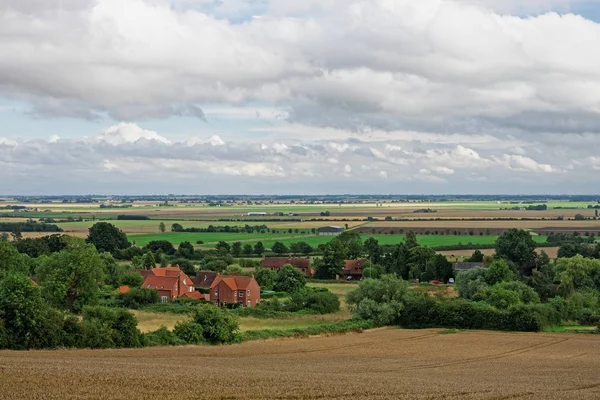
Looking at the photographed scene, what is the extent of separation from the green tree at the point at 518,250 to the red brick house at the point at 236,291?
140 ft

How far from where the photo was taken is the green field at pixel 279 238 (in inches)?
5704

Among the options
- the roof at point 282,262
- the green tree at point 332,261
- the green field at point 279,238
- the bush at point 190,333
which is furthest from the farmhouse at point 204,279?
the green field at point 279,238

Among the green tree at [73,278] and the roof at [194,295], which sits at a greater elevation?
the green tree at [73,278]

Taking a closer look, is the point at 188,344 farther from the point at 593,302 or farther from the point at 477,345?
the point at 593,302

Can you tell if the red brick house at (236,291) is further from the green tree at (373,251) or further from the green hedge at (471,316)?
the green tree at (373,251)

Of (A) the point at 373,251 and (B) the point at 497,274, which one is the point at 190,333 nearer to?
(B) the point at 497,274

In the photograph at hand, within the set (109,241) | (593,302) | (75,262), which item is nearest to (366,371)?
(75,262)

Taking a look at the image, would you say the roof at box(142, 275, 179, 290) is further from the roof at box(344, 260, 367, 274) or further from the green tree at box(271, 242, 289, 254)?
the green tree at box(271, 242, 289, 254)

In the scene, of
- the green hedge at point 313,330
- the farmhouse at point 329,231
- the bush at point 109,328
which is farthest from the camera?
the farmhouse at point 329,231

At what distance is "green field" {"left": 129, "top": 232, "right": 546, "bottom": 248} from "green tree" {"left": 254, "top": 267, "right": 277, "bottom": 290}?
1895 inches

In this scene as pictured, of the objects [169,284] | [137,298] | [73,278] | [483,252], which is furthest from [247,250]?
[73,278]

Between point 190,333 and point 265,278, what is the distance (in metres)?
43.5

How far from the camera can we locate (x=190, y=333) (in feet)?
156

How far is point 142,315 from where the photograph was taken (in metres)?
67.3
